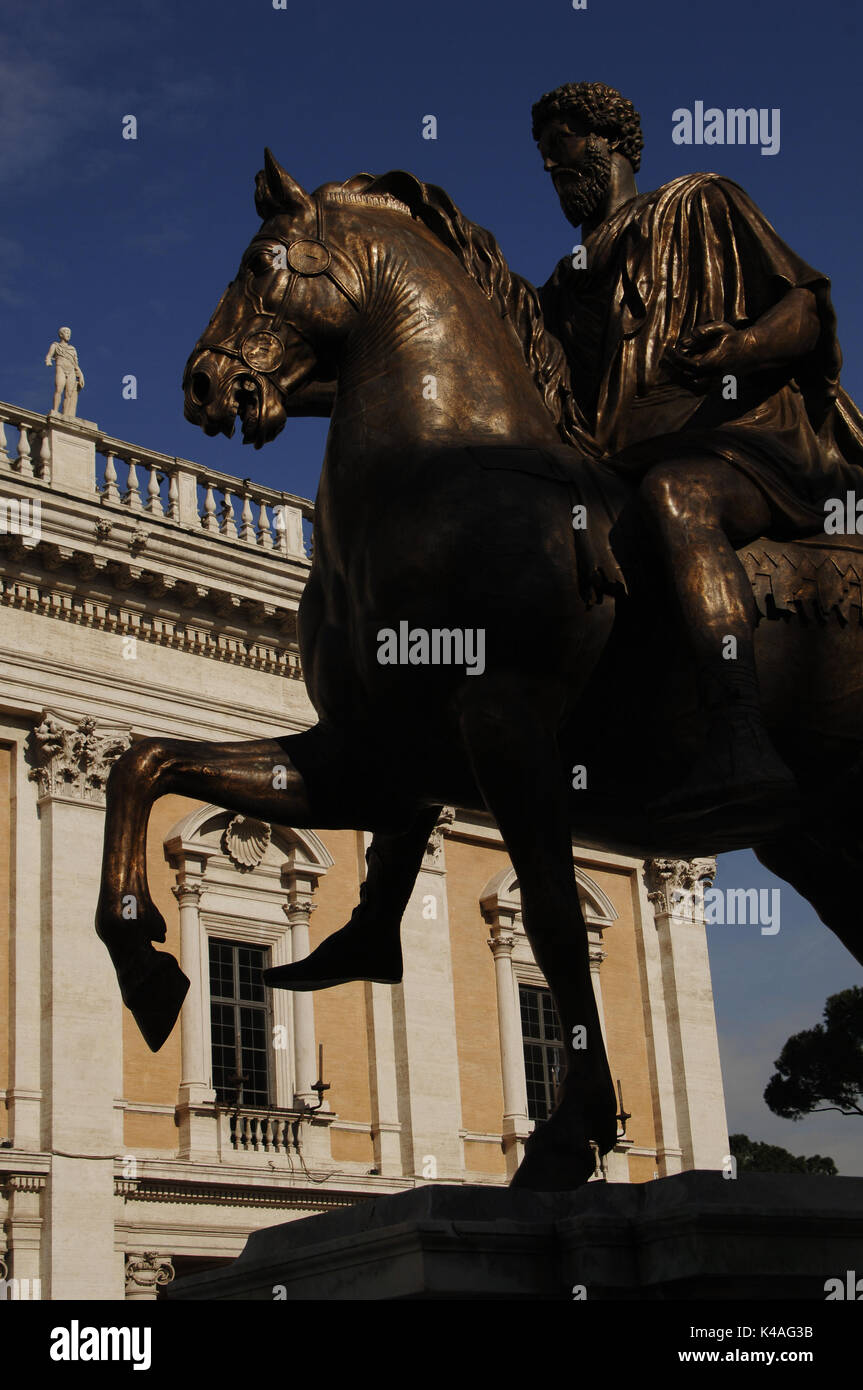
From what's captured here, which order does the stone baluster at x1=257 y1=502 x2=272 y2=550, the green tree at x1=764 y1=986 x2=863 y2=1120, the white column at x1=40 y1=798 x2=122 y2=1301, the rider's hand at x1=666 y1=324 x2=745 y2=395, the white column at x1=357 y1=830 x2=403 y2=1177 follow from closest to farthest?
the rider's hand at x1=666 y1=324 x2=745 y2=395
the white column at x1=40 y1=798 x2=122 y2=1301
the white column at x1=357 y1=830 x2=403 y2=1177
the stone baluster at x1=257 y1=502 x2=272 y2=550
the green tree at x1=764 y1=986 x2=863 y2=1120

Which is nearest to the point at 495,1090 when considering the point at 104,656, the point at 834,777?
the point at 104,656

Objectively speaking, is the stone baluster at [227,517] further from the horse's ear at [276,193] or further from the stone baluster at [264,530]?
the horse's ear at [276,193]

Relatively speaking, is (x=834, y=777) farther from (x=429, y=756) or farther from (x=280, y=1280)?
(x=280, y=1280)

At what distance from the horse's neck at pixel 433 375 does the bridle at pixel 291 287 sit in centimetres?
9

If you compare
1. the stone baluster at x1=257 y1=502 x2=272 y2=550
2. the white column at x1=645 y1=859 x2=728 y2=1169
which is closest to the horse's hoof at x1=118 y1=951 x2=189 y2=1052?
the stone baluster at x1=257 y1=502 x2=272 y2=550

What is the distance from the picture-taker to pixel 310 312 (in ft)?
14.0

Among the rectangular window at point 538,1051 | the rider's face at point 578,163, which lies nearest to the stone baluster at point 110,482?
the rectangular window at point 538,1051

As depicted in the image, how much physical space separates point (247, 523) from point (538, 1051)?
7.50m

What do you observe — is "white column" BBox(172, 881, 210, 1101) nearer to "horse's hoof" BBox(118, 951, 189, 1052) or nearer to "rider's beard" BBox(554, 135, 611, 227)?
"rider's beard" BBox(554, 135, 611, 227)

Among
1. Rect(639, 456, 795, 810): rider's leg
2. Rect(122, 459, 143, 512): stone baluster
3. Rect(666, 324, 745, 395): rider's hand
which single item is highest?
Rect(122, 459, 143, 512): stone baluster

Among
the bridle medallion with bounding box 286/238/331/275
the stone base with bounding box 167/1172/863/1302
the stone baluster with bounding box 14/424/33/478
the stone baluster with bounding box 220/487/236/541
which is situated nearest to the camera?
the stone base with bounding box 167/1172/863/1302

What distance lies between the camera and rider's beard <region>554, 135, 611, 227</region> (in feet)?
15.6

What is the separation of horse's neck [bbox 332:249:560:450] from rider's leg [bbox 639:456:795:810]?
37 centimetres

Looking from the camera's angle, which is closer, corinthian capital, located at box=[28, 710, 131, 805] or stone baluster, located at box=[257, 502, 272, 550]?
corinthian capital, located at box=[28, 710, 131, 805]
